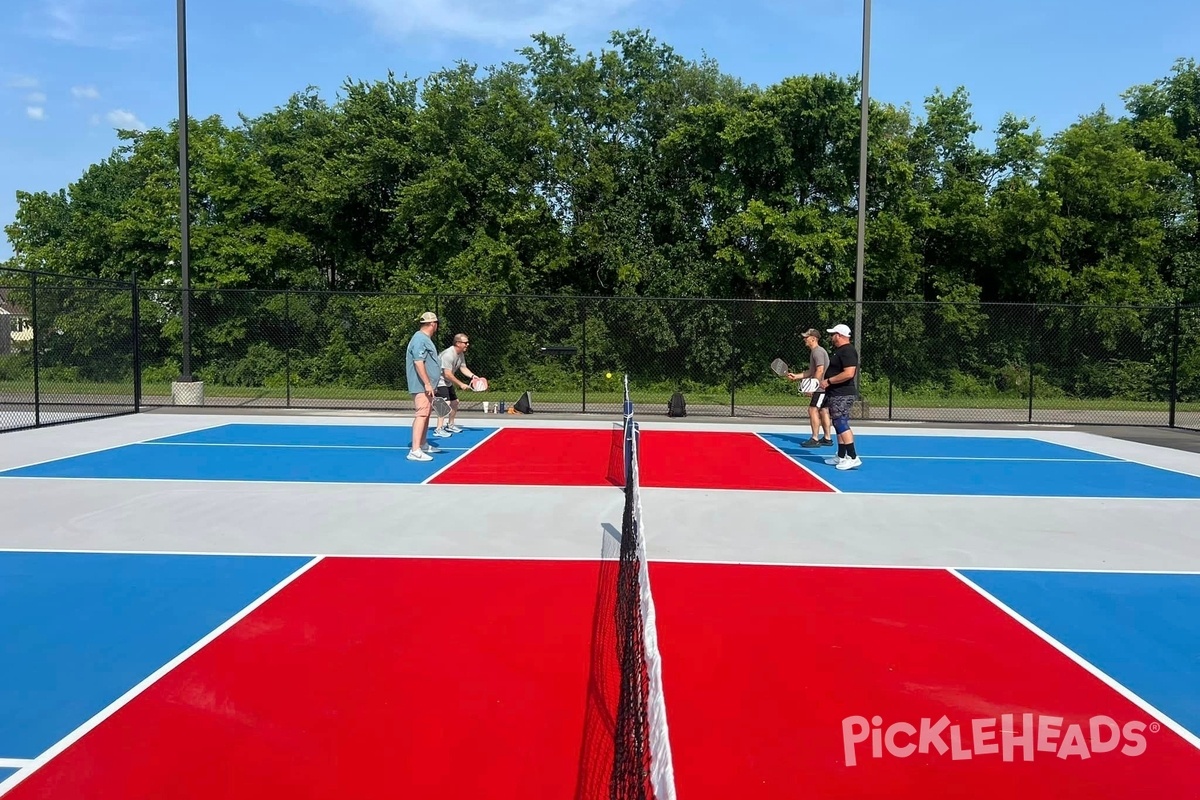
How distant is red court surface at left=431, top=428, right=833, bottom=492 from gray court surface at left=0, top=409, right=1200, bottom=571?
697 millimetres

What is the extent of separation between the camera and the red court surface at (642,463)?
11.0m

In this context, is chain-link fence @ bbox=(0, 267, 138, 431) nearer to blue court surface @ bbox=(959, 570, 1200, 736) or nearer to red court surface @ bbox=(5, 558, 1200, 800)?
red court surface @ bbox=(5, 558, 1200, 800)

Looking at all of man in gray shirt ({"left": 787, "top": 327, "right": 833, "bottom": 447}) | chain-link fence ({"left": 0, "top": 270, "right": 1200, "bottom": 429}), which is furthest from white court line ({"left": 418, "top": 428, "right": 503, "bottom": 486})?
chain-link fence ({"left": 0, "top": 270, "right": 1200, "bottom": 429})

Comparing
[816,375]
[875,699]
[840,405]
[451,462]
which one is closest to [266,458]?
[451,462]

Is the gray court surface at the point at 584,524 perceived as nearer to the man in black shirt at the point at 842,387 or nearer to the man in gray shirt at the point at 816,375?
the man in black shirt at the point at 842,387

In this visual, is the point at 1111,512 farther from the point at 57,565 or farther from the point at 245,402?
the point at 245,402

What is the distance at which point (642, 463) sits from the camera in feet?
41.9

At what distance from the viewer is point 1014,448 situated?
1533 cm

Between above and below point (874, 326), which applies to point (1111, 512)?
below

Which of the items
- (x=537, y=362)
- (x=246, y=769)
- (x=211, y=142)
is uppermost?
(x=211, y=142)

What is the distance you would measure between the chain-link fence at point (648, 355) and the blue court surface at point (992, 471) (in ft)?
26.4

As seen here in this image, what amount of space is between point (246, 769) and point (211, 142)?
3454 cm

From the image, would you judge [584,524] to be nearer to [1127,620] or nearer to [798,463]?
[1127,620]

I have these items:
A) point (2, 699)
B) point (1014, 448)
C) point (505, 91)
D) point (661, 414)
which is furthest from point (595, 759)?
point (505, 91)
